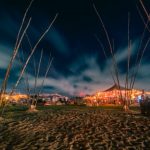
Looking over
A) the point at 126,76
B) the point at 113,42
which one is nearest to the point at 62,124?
the point at 126,76

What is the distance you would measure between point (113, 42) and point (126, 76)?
321cm

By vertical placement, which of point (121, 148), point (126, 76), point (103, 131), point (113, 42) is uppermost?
point (113, 42)

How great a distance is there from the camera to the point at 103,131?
34.6ft

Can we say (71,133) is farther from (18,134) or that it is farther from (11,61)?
(11,61)

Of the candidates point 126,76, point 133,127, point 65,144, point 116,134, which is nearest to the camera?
point 65,144

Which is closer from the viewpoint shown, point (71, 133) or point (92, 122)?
point (71, 133)

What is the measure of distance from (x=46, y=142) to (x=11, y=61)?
327 centimetres

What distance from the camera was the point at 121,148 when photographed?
26.7 ft

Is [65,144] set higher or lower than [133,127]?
lower

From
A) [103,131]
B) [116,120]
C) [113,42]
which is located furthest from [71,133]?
[113,42]

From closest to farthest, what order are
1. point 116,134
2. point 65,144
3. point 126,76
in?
point 65,144
point 116,134
point 126,76

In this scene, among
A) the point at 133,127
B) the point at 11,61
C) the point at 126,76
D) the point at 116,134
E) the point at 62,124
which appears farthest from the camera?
the point at 126,76

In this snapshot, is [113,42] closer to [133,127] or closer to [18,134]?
[133,127]

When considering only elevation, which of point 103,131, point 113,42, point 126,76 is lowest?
point 103,131
